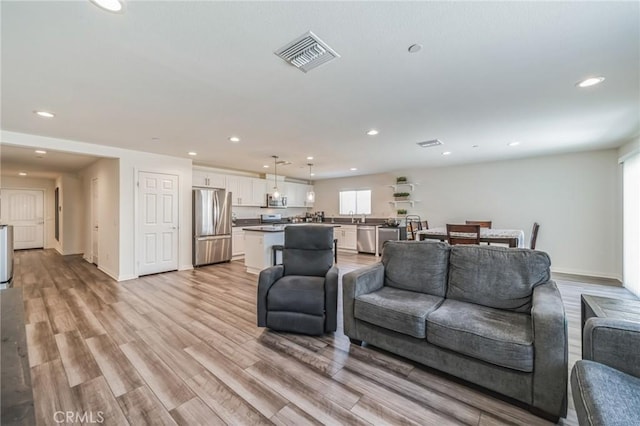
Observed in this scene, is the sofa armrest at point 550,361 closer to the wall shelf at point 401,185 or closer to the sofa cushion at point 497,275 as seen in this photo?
the sofa cushion at point 497,275

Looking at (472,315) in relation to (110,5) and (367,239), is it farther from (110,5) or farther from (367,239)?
(367,239)

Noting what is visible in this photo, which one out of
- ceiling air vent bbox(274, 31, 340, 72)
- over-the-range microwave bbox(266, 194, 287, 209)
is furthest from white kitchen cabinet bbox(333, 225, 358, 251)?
ceiling air vent bbox(274, 31, 340, 72)

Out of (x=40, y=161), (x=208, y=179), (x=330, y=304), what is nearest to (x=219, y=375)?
(x=330, y=304)

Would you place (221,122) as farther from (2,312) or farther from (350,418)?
(350,418)

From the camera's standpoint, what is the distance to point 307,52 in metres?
1.85

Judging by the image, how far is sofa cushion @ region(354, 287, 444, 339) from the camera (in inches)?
79.9

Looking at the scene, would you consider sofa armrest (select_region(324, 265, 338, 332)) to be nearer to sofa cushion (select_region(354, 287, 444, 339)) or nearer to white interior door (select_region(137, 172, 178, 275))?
sofa cushion (select_region(354, 287, 444, 339))

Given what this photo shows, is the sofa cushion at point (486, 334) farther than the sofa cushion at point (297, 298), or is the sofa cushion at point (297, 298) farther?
the sofa cushion at point (297, 298)

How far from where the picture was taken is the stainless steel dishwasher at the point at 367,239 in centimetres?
755

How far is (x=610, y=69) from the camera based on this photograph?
2.09 meters

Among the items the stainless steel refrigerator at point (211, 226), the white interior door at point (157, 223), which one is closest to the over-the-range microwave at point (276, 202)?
the stainless steel refrigerator at point (211, 226)

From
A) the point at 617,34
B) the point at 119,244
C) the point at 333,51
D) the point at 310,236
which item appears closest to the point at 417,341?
the point at 310,236

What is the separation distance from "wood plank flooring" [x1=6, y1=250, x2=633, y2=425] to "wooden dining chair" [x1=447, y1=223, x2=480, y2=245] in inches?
56.7

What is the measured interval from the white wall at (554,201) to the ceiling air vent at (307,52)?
5.66 metres
